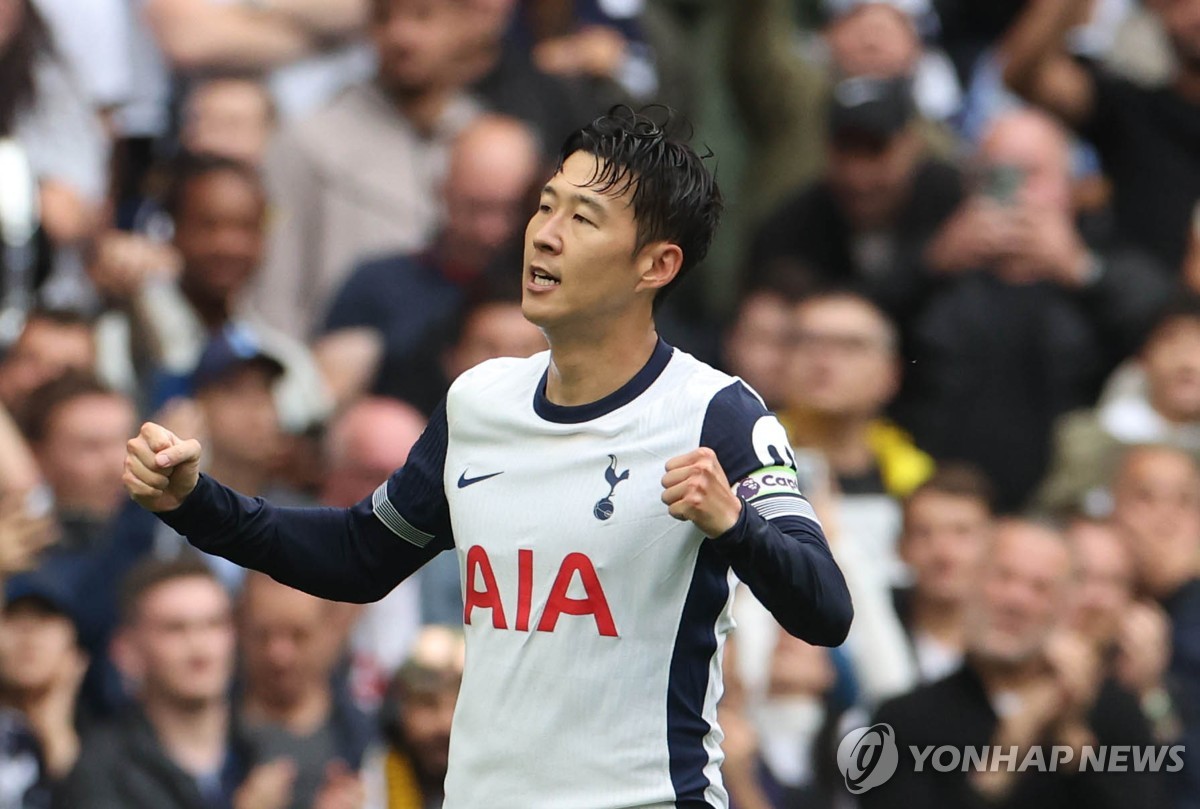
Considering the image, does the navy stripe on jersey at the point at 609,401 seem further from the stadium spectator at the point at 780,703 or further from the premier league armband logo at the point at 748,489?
the stadium spectator at the point at 780,703

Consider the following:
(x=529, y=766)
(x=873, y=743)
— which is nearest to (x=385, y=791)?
(x=873, y=743)

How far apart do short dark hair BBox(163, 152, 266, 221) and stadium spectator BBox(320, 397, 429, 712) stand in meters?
1.03

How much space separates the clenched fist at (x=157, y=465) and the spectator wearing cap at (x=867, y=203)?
5.43m

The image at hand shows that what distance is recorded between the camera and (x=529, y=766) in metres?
4.09

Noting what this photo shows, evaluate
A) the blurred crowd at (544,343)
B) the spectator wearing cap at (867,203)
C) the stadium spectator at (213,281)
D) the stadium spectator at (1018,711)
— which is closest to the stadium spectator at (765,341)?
the blurred crowd at (544,343)

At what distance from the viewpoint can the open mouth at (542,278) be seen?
419 cm

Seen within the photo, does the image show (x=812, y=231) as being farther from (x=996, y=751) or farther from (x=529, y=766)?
(x=529, y=766)

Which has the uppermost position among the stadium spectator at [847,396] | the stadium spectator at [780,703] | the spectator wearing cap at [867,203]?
the spectator wearing cap at [867,203]

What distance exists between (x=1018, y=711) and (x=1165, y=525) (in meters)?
1.46

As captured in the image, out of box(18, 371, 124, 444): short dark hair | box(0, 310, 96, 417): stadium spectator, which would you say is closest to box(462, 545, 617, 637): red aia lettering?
box(18, 371, 124, 444): short dark hair

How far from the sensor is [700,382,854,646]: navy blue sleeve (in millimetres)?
3814

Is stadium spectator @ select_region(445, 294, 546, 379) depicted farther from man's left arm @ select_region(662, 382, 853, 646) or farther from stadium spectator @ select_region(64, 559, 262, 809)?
man's left arm @ select_region(662, 382, 853, 646)

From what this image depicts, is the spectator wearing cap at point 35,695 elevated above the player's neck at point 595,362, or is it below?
below

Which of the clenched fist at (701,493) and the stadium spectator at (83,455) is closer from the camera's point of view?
the clenched fist at (701,493)
